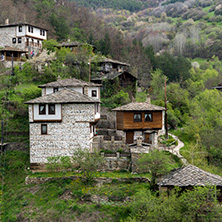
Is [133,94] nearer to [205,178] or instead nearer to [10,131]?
[10,131]

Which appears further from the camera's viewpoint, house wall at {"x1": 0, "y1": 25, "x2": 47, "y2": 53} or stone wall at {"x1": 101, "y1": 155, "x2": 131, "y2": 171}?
house wall at {"x1": 0, "y1": 25, "x2": 47, "y2": 53}

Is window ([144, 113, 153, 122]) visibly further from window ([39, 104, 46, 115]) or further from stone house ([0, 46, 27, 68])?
stone house ([0, 46, 27, 68])

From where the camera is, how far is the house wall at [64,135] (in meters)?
26.4

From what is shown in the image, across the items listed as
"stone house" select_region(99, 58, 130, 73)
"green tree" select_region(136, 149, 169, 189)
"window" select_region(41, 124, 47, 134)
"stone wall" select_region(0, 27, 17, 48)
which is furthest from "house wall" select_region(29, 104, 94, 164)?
"stone wall" select_region(0, 27, 17, 48)

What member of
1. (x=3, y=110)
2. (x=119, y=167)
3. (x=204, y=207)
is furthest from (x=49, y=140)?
(x=204, y=207)

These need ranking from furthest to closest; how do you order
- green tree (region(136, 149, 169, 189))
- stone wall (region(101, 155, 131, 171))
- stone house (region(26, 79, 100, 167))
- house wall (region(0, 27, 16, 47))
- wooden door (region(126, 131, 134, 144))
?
house wall (region(0, 27, 16, 47)) < wooden door (region(126, 131, 134, 144)) < stone house (region(26, 79, 100, 167)) < stone wall (region(101, 155, 131, 171)) < green tree (region(136, 149, 169, 189))

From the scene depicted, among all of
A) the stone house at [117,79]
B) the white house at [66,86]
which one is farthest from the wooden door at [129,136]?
the stone house at [117,79]

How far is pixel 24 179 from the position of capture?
25.1 meters

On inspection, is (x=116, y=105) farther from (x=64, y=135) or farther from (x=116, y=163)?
(x=116, y=163)

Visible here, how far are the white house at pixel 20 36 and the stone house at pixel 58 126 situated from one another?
2710cm

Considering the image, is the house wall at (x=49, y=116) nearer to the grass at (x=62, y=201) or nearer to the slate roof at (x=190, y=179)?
the grass at (x=62, y=201)

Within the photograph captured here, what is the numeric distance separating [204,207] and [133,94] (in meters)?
28.4

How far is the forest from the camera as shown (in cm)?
1847

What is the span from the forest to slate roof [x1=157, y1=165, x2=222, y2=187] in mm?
681
